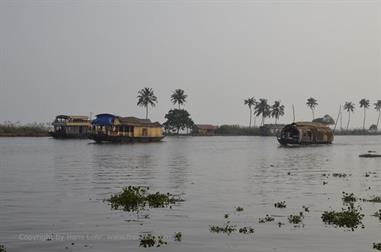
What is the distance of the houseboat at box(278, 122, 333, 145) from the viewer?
10606 centimetres

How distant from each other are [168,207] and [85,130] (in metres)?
124

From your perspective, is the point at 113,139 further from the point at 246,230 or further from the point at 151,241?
the point at 151,241

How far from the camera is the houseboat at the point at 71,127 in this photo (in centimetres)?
13912

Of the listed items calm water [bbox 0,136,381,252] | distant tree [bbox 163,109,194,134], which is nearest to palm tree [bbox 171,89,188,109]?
distant tree [bbox 163,109,194,134]

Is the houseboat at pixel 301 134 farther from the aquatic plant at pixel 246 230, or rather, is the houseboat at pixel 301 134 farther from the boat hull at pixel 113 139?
the aquatic plant at pixel 246 230

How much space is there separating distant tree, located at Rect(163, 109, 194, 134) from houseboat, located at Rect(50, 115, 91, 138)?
47.9 metres

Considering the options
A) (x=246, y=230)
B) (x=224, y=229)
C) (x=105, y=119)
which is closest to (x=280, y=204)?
(x=246, y=230)

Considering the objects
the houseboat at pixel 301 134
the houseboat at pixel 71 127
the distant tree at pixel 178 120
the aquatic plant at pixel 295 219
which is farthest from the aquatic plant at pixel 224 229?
the distant tree at pixel 178 120

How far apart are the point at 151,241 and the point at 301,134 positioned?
9310 centimetres

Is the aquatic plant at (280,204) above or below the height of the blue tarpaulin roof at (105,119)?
below

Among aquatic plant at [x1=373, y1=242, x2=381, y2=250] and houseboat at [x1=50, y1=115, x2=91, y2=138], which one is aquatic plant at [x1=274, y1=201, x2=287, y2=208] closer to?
aquatic plant at [x1=373, y1=242, x2=381, y2=250]

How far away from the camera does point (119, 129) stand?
114 meters

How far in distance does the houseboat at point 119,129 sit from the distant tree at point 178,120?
65365 millimetres

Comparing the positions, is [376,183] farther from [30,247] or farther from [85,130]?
[85,130]
